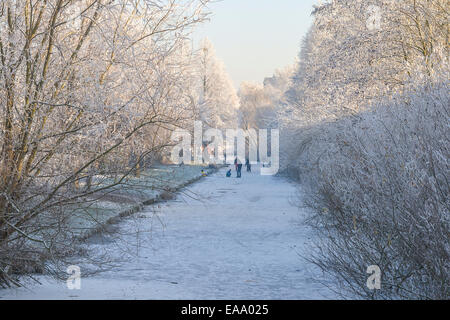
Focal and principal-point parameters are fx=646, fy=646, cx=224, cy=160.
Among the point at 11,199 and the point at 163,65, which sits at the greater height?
the point at 163,65

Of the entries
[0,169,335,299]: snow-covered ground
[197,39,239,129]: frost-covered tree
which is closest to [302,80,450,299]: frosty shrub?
[0,169,335,299]: snow-covered ground

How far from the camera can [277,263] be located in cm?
1145

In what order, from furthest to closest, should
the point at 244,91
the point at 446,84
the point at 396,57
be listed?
the point at 244,91, the point at 396,57, the point at 446,84

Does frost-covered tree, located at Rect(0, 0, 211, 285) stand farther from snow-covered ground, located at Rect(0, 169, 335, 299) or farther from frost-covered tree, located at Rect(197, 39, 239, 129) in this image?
frost-covered tree, located at Rect(197, 39, 239, 129)

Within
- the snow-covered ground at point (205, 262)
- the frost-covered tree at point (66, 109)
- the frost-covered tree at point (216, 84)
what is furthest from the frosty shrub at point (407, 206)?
the frost-covered tree at point (216, 84)

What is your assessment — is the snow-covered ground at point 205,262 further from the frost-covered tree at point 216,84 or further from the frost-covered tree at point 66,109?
the frost-covered tree at point 216,84

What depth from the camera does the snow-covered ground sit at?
28.4ft

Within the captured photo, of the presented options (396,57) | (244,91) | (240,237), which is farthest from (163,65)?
(244,91)

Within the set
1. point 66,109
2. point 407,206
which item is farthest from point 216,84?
point 407,206

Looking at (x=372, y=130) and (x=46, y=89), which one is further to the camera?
(x=372, y=130)

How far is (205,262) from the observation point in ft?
37.6

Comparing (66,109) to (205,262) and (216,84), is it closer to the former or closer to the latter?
(205,262)

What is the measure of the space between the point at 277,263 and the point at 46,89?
5.37m
